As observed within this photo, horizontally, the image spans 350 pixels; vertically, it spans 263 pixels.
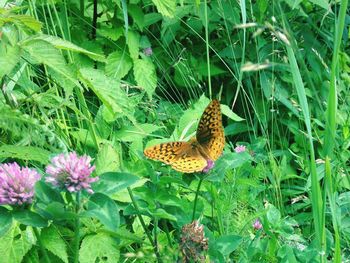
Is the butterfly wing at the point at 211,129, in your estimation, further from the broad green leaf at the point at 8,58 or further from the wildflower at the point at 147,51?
the wildflower at the point at 147,51

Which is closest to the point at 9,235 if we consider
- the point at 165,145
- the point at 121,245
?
the point at 121,245

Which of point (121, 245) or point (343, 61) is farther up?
point (343, 61)

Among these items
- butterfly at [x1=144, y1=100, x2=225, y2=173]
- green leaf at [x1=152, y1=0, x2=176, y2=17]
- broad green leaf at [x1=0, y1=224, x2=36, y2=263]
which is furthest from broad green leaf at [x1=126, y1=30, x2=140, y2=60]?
broad green leaf at [x1=0, y1=224, x2=36, y2=263]

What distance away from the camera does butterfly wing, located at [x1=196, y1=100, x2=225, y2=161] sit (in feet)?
6.21

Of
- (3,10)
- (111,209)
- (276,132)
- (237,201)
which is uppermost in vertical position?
(3,10)

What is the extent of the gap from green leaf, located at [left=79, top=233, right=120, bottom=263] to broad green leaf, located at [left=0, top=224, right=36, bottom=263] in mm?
119

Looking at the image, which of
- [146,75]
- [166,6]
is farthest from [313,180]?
[146,75]

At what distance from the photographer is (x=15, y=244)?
1640 millimetres

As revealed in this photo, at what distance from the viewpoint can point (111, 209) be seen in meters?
1.39

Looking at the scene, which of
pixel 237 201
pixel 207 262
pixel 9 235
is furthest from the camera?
pixel 237 201

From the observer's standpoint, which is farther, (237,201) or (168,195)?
(237,201)

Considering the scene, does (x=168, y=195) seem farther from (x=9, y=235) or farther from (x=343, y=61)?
(x=343, y=61)

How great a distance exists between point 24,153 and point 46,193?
41cm

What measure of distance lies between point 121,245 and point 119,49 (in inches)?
48.9
